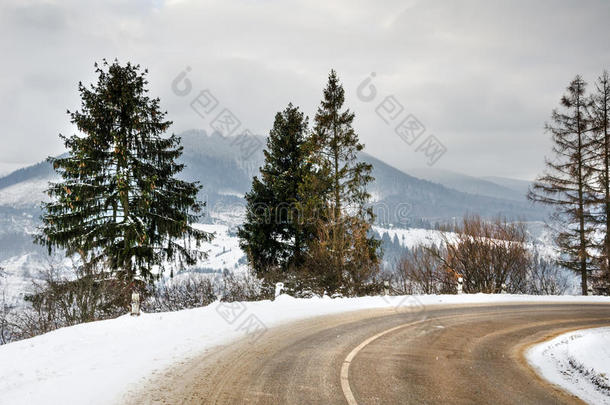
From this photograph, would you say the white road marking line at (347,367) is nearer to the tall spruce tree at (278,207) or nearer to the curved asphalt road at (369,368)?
the curved asphalt road at (369,368)

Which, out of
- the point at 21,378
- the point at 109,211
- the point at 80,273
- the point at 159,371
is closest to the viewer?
the point at 21,378

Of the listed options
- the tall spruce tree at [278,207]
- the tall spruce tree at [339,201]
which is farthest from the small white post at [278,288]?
the tall spruce tree at [278,207]

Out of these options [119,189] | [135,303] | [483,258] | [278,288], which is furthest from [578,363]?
[483,258]

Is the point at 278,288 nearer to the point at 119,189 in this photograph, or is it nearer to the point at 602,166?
the point at 119,189

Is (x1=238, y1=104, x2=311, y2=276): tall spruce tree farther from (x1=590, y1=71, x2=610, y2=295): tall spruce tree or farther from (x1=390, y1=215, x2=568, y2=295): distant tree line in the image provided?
(x1=590, y1=71, x2=610, y2=295): tall spruce tree

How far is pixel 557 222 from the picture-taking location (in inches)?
961

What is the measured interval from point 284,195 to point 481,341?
16.4 m

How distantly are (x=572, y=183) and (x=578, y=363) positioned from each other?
858 inches

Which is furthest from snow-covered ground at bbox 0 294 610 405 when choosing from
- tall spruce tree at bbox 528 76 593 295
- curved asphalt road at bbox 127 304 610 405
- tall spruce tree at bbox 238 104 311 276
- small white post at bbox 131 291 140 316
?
tall spruce tree at bbox 528 76 593 295

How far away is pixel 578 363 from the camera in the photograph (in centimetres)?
638

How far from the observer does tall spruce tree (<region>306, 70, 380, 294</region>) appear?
19.5 meters

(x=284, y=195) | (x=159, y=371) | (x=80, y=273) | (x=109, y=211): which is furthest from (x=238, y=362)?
(x=284, y=195)

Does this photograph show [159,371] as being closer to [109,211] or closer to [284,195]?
[109,211]

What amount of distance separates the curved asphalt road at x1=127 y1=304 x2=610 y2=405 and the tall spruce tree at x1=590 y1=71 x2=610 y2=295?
637 inches
